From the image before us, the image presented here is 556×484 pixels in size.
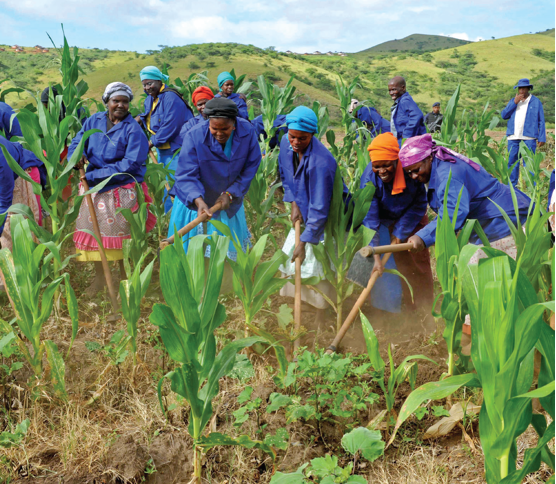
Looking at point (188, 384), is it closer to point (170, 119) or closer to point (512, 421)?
point (512, 421)

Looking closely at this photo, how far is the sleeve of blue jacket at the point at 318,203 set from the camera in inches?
114

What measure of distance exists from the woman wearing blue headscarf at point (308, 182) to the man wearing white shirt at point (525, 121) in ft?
14.7

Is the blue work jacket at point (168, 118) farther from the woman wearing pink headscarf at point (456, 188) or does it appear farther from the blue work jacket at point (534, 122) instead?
the blue work jacket at point (534, 122)

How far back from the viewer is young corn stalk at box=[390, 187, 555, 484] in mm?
1310

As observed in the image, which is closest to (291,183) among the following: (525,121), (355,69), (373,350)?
(373,350)

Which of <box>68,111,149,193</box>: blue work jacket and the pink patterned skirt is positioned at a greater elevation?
<box>68,111,149,193</box>: blue work jacket

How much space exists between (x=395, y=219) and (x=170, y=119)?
257 cm

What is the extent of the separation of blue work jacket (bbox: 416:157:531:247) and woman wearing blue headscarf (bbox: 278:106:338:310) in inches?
23.5

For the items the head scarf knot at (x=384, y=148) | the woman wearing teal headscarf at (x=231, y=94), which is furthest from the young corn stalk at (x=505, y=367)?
the woman wearing teal headscarf at (x=231, y=94)

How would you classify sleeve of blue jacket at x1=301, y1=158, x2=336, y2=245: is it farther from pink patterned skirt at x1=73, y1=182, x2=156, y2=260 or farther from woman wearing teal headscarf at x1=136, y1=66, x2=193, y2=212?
woman wearing teal headscarf at x1=136, y1=66, x2=193, y2=212

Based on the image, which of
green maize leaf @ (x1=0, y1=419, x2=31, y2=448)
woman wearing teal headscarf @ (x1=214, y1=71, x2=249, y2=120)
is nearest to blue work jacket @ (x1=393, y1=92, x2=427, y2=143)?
woman wearing teal headscarf @ (x1=214, y1=71, x2=249, y2=120)

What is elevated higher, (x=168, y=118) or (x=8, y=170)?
(x=168, y=118)

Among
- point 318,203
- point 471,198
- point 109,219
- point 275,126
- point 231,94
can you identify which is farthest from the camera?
point 275,126

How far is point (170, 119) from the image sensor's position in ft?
15.5
